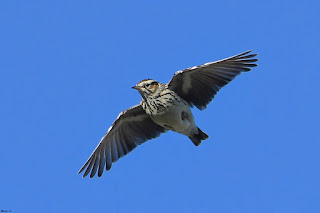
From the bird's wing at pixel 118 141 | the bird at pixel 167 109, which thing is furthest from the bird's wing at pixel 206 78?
the bird's wing at pixel 118 141

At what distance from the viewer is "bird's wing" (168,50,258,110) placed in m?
16.3

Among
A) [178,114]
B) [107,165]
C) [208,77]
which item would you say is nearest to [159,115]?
[178,114]

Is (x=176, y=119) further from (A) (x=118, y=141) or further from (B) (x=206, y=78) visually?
(A) (x=118, y=141)

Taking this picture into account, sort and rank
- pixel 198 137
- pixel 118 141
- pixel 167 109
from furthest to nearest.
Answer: pixel 118 141 → pixel 198 137 → pixel 167 109

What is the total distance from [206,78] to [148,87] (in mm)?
1408

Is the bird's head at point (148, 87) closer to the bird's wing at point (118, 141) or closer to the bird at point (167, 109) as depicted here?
the bird at point (167, 109)

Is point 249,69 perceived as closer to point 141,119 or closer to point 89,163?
point 141,119

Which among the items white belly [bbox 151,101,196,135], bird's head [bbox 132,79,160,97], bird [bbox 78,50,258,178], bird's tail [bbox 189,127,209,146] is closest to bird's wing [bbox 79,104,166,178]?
bird [bbox 78,50,258,178]

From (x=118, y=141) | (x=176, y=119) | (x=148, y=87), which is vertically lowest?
(x=176, y=119)

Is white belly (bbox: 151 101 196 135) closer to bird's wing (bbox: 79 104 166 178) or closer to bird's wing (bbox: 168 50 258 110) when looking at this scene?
bird's wing (bbox: 168 50 258 110)

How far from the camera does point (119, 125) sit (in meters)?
18.0

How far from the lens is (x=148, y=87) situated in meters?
16.5

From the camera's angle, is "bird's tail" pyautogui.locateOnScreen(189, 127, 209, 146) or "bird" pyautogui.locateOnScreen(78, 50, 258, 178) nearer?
"bird" pyautogui.locateOnScreen(78, 50, 258, 178)

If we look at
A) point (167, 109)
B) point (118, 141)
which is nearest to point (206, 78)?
point (167, 109)
